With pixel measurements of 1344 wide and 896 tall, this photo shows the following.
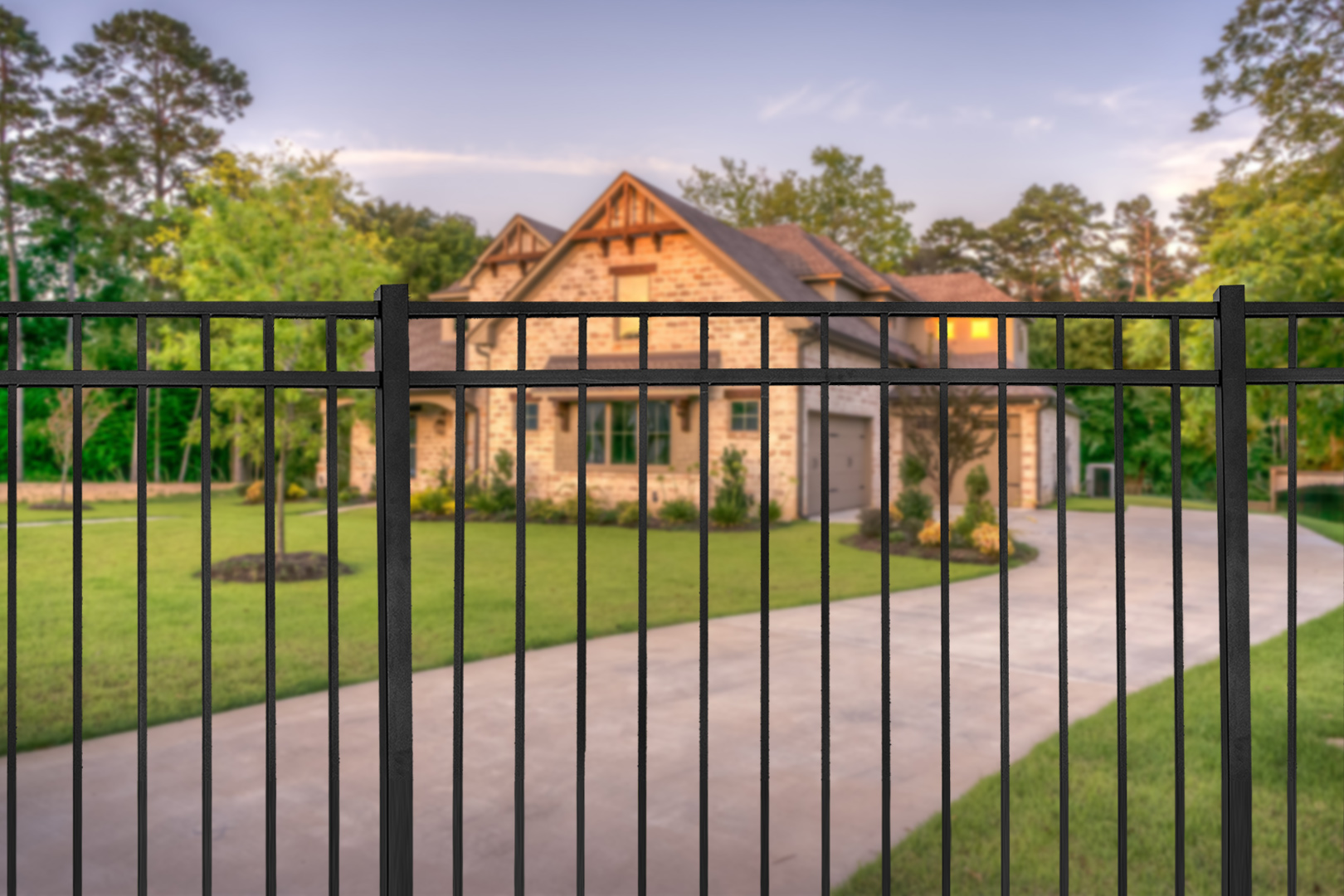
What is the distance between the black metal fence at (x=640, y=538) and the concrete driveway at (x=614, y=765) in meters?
1.31

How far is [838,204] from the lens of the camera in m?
35.9

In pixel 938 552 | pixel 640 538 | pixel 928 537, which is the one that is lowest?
pixel 938 552

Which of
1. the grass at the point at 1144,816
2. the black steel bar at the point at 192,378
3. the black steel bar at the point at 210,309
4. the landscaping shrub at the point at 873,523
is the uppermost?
the black steel bar at the point at 210,309

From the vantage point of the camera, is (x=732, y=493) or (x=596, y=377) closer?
(x=596, y=377)

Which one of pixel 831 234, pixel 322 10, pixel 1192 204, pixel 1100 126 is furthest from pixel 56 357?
pixel 1192 204

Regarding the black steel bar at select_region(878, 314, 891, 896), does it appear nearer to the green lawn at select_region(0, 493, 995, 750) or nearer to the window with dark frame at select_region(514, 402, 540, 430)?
the green lawn at select_region(0, 493, 995, 750)

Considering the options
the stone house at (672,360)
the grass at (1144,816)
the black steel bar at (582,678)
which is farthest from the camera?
the stone house at (672,360)

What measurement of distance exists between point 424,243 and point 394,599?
37135mm

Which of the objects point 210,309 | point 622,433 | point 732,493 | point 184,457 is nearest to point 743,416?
point 732,493

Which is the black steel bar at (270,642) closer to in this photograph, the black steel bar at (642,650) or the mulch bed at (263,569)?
the black steel bar at (642,650)

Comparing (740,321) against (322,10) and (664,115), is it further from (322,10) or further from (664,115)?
(322,10)

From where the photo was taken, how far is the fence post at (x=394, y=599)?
242cm

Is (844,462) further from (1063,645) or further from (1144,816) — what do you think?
(1063,645)

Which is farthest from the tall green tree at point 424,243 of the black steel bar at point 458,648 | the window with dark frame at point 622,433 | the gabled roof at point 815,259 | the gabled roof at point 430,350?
the black steel bar at point 458,648
